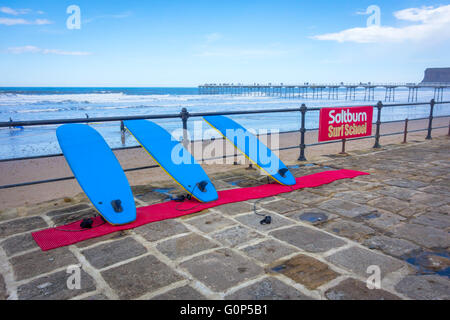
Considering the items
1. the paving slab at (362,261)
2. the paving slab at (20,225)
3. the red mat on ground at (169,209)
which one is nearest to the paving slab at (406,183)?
the red mat on ground at (169,209)

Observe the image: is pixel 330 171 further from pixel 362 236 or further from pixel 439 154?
pixel 439 154

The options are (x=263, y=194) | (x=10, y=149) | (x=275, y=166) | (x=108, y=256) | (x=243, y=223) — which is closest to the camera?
(x=108, y=256)

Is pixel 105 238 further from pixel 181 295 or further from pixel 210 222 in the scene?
pixel 181 295

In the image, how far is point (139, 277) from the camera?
2404 millimetres

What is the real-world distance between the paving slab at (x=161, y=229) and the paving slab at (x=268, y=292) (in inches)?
44.7

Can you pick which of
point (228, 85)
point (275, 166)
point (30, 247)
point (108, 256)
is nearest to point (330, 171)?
point (275, 166)

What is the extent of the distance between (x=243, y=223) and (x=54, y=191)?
4.35 meters

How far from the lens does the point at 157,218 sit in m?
3.55

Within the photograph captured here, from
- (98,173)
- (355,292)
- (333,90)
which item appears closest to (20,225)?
(98,173)

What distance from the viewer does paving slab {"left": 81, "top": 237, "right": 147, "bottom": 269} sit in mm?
2650

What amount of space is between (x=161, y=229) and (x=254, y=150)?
225cm

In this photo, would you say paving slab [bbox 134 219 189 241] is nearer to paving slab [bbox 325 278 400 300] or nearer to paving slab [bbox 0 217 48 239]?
paving slab [bbox 0 217 48 239]

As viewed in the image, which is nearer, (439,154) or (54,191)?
(54,191)

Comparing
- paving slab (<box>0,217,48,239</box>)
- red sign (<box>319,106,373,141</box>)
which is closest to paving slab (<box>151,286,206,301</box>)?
paving slab (<box>0,217,48,239</box>)
